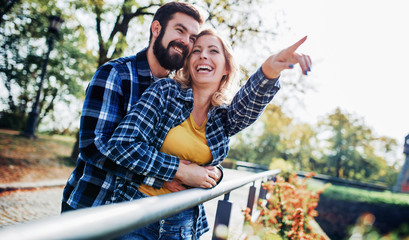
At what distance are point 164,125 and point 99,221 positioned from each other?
107 cm

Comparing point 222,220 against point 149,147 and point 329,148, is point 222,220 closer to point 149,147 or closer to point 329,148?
point 149,147

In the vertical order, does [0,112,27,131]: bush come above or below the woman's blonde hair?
below

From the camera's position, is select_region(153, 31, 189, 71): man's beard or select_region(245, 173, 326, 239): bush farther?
select_region(245, 173, 326, 239): bush

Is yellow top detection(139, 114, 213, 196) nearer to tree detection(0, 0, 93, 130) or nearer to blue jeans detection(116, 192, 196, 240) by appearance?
blue jeans detection(116, 192, 196, 240)

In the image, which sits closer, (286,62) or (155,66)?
(286,62)

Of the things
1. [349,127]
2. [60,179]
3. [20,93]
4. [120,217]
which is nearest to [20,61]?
[20,93]

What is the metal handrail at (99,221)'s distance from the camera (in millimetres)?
479

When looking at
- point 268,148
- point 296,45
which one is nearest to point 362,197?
point 296,45

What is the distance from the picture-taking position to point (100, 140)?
61.3 inches

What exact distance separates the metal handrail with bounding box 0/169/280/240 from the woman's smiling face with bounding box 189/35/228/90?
3.87ft

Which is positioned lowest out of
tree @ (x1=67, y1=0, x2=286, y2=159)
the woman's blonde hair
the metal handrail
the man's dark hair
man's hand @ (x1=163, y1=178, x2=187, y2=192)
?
man's hand @ (x1=163, y1=178, x2=187, y2=192)

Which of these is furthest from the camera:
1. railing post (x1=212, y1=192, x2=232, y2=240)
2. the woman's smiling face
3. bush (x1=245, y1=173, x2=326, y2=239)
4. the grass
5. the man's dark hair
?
the grass

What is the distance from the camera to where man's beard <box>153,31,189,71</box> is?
7.76 feet

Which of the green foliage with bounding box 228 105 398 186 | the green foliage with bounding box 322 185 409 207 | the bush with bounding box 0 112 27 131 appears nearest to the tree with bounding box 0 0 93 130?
the bush with bounding box 0 112 27 131
